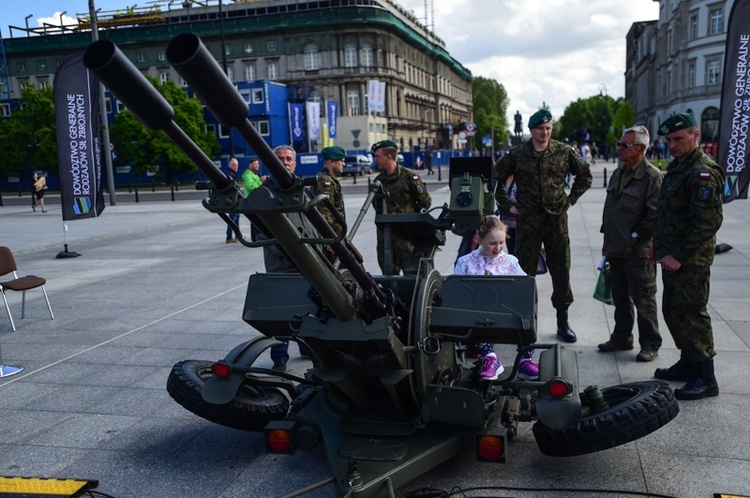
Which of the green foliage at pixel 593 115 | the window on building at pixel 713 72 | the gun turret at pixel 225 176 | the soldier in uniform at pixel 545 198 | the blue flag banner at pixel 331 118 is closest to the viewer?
the gun turret at pixel 225 176

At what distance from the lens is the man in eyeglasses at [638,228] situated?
5934 mm

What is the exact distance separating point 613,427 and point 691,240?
1861mm

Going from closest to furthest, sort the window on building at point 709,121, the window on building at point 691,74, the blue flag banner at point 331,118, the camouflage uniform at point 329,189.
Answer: the camouflage uniform at point 329,189 → the blue flag banner at point 331,118 → the window on building at point 709,121 → the window on building at point 691,74

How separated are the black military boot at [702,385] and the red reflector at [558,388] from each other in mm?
1728

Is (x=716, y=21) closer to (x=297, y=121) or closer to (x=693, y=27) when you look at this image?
(x=693, y=27)

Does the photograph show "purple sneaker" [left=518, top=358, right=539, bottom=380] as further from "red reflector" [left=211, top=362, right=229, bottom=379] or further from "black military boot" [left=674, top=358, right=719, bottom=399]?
"red reflector" [left=211, top=362, right=229, bottom=379]

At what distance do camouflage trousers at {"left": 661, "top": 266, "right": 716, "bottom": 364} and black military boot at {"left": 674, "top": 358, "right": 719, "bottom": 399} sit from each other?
0.23 ft

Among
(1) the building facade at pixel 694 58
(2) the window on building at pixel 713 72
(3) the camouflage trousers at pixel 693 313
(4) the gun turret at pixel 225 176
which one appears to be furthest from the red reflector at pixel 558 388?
(2) the window on building at pixel 713 72

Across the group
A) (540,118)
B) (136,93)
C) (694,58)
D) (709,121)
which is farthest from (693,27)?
(136,93)

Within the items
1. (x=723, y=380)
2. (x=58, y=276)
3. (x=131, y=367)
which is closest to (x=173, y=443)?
(x=131, y=367)

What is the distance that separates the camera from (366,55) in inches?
3100

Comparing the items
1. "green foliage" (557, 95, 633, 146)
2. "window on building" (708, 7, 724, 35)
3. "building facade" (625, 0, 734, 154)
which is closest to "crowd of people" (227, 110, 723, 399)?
"building facade" (625, 0, 734, 154)

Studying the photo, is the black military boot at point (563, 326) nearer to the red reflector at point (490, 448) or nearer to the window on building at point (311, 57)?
the red reflector at point (490, 448)

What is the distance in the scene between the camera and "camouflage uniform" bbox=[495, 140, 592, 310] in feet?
21.3
